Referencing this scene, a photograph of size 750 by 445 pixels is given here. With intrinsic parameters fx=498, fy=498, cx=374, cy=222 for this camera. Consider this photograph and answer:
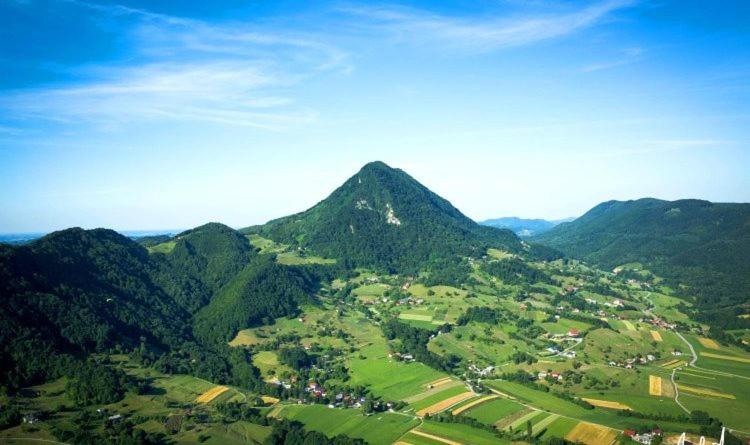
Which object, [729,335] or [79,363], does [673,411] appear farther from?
[79,363]

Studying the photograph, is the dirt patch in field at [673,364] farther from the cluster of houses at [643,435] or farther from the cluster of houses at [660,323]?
the cluster of houses at [643,435]

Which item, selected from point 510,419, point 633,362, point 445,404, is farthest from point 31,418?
point 633,362

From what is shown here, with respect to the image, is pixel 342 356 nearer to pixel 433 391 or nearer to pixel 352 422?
pixel 433 391

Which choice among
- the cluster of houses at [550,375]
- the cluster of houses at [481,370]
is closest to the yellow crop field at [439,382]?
the cluster of houses at [481,370]

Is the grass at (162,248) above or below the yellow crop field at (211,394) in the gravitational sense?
above

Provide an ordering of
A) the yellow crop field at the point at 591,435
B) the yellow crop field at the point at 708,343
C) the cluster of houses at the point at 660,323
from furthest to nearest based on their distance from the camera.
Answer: the cluster of houses at the point at 660,323 → the yellow crop field at the point at 708,343 → the yellow crop field at the point at 591,435

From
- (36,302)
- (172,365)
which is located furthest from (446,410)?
(36,302)
